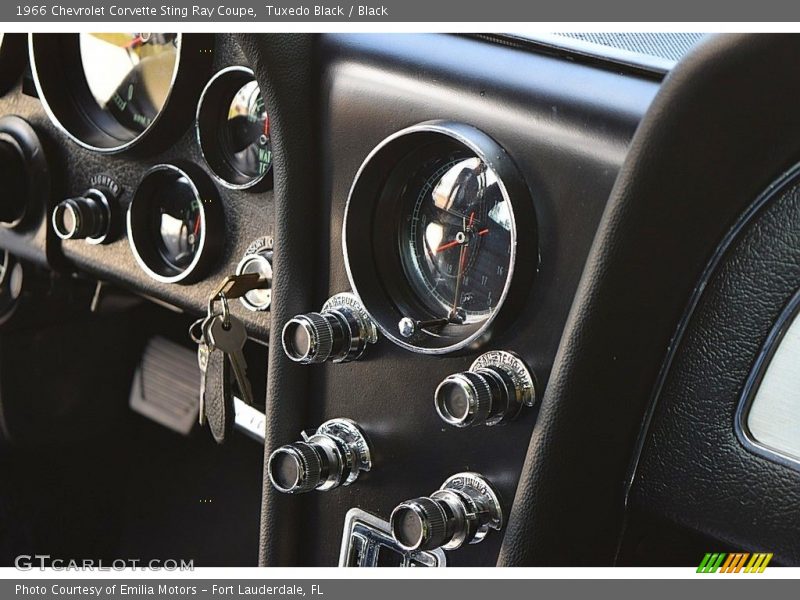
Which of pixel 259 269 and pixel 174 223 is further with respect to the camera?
pixel 174 223

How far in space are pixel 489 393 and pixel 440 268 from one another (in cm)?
24

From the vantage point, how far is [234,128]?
1.80 meters

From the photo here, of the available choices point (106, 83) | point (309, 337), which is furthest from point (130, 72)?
point (309, 337)

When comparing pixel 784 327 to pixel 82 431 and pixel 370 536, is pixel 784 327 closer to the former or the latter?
pixel 370 536

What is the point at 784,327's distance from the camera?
1.16 metres

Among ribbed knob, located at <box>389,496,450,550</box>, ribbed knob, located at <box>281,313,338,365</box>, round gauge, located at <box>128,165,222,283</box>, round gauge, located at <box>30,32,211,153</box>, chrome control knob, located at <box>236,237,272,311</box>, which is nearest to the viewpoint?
ribbed knob, located at <box>389,496,450,550</box>

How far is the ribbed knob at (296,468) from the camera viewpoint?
1.46 metres

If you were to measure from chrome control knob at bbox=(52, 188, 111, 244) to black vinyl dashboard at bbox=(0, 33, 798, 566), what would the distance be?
81 millimetres

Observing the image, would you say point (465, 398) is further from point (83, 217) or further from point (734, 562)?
point (83, 217)

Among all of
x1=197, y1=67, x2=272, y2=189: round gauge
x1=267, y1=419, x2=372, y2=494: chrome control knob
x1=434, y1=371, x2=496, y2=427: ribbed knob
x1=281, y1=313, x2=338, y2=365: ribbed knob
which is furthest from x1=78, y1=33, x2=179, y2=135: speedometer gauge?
x1=434, y1=371, x2=496, y2=427: ribbed knob

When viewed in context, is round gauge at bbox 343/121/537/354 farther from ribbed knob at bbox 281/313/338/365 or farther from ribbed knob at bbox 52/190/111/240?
ribbed knob at bbox 52/190/111/240

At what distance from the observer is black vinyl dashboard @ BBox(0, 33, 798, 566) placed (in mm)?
1197

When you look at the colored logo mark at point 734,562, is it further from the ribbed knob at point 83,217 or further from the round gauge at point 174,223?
the ribbed knob at point 83,217
